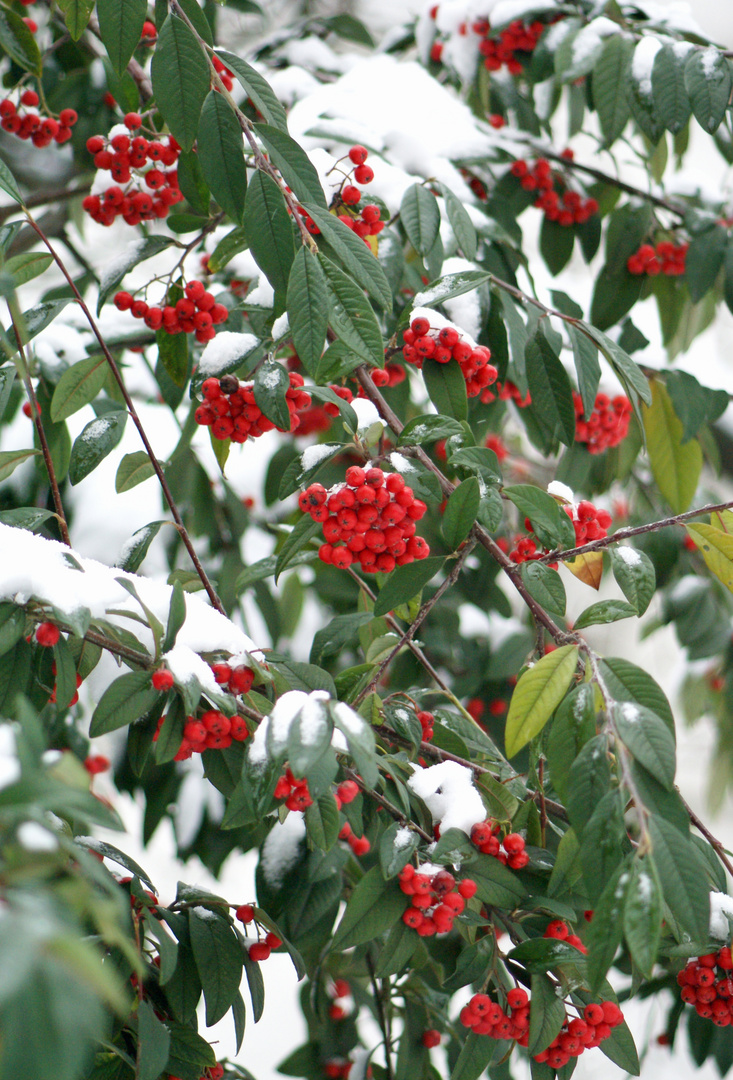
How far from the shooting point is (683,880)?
0.67m

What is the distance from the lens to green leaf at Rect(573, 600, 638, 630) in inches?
34.6

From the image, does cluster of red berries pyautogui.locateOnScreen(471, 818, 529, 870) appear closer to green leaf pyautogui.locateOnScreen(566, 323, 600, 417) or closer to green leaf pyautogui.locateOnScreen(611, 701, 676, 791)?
green leaf pyautogui.locateOnScreen(611, 701, 676, 791)

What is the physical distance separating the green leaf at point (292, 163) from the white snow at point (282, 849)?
0.72m

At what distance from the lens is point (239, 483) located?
2285 mm

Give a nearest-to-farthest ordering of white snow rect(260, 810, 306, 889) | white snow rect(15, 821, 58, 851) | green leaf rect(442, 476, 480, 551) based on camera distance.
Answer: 1. white snow rect(15, 821, 58, 851)
2. green leaf rect(442, 476, 480, 551)
3. white snow rect(260, 810, 306, 889)

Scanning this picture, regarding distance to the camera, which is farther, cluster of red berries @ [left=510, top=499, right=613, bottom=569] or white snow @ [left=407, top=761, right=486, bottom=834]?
cluster of red berries @ [left=510, top=499, right=613, bottom=569]

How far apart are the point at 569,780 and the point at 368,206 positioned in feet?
2.36

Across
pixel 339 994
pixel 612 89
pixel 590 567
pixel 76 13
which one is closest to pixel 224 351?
pixel 76 13

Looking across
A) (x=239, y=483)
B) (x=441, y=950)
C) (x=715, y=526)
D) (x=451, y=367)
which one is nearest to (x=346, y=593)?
(x=239, y=483)

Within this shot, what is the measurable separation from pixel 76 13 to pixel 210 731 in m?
0.79

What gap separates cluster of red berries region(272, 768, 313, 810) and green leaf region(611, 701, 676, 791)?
299 mm

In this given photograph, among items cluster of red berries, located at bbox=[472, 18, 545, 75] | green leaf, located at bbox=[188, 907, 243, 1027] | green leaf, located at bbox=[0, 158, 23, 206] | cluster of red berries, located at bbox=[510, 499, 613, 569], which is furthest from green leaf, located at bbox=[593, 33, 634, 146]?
green leaf, located at bbox=[188, 907, 243, 1027]

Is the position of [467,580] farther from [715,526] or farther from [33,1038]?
[33,1038]

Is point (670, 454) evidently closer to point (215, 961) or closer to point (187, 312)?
point (187, 312)
